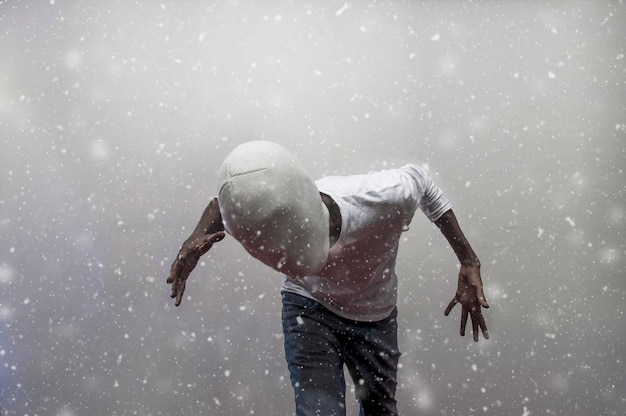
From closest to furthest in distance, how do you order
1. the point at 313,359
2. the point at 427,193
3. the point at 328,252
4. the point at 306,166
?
the point at 328,252 → the point at 313,359 → the point at 427,193 → the point at 306,166

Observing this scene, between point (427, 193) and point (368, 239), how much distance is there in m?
0.24

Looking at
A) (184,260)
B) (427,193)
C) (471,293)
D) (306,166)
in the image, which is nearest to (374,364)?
(471,293)

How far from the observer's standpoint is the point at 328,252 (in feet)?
4.46

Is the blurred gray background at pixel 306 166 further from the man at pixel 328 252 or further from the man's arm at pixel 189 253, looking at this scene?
the man's arm at pixel 189 253

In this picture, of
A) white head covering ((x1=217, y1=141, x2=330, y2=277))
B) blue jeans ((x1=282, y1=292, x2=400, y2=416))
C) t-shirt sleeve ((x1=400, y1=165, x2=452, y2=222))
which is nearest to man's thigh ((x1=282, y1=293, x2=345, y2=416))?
blue jeans ((x1=282, y1=292, x2=400, y2=416))

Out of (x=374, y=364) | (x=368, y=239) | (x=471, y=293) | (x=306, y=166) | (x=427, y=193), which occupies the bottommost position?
(x=374, y=364)

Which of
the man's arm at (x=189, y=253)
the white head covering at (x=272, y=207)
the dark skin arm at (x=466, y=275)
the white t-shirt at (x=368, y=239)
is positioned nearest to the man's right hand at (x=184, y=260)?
the man's arm at (x=189, y=253)

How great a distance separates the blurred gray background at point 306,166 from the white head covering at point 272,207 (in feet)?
3.29

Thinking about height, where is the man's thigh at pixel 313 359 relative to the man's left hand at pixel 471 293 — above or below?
→ below

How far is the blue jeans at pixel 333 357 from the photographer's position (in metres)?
1.44

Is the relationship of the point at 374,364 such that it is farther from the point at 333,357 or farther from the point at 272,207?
the point at 272,207

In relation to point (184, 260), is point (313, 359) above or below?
below

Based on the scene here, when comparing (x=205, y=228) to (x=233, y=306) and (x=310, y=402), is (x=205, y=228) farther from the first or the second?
(x=233, y=306)

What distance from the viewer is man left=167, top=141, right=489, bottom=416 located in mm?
1224
